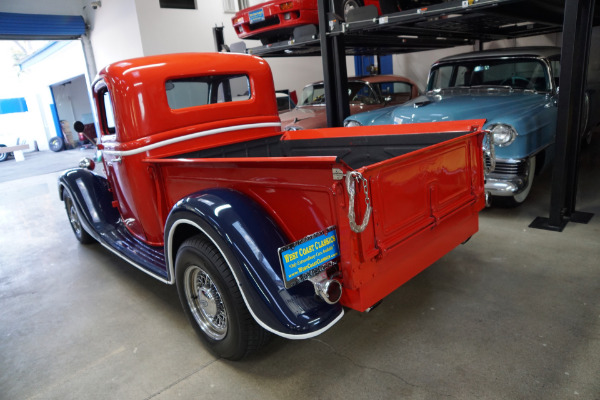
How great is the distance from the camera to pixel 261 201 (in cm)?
208

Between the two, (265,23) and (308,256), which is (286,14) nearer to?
(265,23)

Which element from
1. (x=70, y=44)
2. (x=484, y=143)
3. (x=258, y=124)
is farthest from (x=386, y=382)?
(x=70, y=44)

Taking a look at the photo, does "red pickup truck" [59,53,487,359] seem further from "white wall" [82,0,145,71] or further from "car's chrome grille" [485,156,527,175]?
"white wall" [82,0,145,71]

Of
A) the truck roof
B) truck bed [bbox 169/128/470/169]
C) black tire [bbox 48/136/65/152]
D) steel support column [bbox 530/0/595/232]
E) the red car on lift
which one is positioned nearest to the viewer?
truck bed [bbox 169/128/470/169]

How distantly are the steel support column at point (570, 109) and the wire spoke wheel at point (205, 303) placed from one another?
10.1 ft

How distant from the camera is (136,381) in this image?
218 cm

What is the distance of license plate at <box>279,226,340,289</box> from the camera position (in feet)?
5.29

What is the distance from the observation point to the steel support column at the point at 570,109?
132 inches

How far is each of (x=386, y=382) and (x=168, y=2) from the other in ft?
32.0

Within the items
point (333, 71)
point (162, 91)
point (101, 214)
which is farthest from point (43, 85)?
point (162, 91)

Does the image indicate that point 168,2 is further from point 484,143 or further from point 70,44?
point 484,143

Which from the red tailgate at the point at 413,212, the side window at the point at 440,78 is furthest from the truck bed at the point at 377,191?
the side window at the point at 440,78

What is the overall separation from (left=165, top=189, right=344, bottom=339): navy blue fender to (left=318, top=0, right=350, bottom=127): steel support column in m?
3.32

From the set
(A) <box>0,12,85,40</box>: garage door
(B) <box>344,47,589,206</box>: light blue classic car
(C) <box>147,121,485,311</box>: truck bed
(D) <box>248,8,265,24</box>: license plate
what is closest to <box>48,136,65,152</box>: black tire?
(A) <box>0,12,85,40</box>: garage door
